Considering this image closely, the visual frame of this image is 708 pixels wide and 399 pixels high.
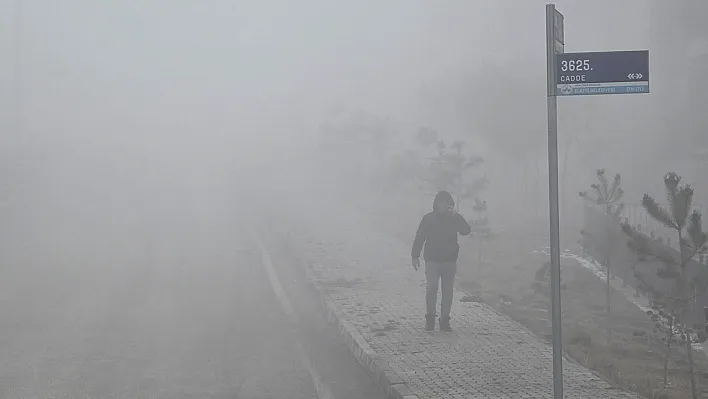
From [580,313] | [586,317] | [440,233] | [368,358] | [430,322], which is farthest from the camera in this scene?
[580,313]

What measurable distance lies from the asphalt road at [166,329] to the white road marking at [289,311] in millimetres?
25

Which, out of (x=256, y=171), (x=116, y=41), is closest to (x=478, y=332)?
(x=256, y=171)

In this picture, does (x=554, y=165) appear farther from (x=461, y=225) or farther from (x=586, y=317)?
(x=586, y=317)

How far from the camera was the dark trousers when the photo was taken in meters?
9.49

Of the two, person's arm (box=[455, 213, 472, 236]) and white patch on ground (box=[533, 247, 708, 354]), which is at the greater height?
person's arm (box=[455, 213, 472, 236])

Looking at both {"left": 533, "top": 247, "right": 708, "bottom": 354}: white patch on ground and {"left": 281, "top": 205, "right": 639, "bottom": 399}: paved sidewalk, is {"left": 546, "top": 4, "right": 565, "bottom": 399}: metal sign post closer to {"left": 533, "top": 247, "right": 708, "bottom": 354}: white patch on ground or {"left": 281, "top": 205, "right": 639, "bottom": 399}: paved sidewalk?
{"left": 281, "top": 205, "right": 639, "bottom": 399}: paved sidewalk

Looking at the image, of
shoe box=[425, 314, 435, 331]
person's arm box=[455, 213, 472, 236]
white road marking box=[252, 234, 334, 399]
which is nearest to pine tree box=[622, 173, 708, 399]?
person's arm box=[455, 213, 472, 236]

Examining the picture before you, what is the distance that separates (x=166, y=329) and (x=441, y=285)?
324cm

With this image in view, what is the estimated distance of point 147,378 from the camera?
7613 mm

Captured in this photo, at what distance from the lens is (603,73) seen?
509cm

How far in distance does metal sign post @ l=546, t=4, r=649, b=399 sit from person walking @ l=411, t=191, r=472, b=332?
4.37 metres

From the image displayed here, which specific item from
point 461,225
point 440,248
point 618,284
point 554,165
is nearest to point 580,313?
point 618,284

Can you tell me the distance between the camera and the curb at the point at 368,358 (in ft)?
23.0

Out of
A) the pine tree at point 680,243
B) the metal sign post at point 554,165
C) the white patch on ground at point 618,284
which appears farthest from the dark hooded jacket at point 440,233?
the metal sign post at point 554,165
